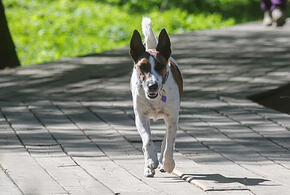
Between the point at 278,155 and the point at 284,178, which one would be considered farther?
the point at 278,155

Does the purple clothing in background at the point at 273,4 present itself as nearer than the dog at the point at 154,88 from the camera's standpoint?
No

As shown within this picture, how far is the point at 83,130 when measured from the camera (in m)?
8.18

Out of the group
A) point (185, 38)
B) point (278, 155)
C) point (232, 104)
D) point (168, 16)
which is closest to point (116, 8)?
point (168, 16)

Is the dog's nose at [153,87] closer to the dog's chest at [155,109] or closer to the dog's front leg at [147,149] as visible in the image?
the dog's chest at [155,109]

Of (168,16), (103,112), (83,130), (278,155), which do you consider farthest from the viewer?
(168,16)

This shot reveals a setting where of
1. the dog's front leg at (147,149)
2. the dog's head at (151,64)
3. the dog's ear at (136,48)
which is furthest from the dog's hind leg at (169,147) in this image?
the dog's ear at (136,48)

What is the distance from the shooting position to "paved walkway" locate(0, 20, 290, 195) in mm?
5930

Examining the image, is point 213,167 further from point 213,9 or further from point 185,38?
point 213,9

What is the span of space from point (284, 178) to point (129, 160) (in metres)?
1.52

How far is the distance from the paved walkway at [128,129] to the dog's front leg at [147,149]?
9 cm

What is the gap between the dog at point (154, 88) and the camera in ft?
18.8

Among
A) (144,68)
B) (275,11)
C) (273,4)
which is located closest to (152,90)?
(144,68)

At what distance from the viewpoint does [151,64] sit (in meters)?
5.74

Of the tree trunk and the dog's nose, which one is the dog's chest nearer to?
the dog's nose
